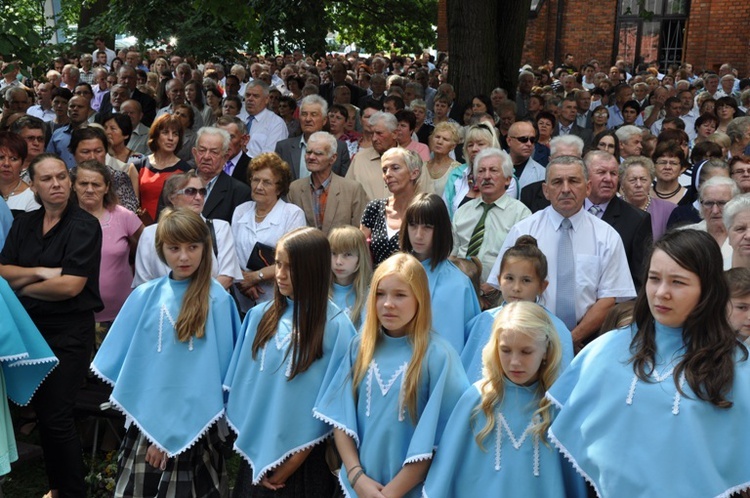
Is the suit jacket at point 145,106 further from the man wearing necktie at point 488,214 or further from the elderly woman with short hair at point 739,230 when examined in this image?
the elderly woman with short hair at point 739,230

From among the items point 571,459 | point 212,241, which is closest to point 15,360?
point 212,241

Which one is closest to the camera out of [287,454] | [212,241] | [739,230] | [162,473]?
[287,454]

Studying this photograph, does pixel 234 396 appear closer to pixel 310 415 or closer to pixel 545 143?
pixel 310 415

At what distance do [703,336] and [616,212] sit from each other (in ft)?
9.71

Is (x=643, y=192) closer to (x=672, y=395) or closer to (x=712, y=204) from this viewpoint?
(x=712, y=204)

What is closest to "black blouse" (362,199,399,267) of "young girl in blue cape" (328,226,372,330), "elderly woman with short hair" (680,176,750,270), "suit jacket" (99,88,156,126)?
"young girl in blue cape" (328,226,372,330)

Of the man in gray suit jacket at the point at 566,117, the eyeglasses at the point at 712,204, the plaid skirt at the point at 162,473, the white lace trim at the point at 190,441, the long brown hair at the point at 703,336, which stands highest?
the long brown hair at the point at 703,336

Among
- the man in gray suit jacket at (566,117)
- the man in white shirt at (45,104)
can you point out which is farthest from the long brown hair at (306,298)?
the man in white shirt at (45,104)

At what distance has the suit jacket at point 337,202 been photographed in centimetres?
730

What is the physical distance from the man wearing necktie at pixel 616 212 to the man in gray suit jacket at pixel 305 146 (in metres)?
2.83

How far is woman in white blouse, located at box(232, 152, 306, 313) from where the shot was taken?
6645 millimetres

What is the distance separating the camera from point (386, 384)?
4152mm

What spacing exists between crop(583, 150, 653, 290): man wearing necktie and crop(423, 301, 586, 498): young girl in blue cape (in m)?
2.23

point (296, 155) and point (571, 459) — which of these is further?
point (296, 155)
